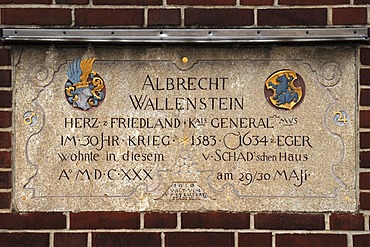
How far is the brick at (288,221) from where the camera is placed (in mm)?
3115

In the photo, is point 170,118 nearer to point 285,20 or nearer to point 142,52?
point 142,52

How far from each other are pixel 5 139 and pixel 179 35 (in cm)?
90

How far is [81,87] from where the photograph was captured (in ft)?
10.3

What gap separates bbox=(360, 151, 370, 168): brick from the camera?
10.2 feet

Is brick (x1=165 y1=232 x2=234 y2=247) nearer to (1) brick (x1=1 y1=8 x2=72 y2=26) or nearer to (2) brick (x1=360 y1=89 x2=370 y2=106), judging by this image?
(2) brick (x1=360 y1=89 x2=370 y2=106)

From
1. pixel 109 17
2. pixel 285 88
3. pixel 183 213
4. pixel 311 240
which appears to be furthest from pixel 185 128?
pixel 311 240

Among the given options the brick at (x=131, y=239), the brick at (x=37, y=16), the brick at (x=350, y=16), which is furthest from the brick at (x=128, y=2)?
the brick at (x=131, y=239)

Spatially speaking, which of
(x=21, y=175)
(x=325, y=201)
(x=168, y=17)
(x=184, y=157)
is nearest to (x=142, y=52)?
(x=168, y=17)

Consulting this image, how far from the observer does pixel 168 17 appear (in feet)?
10.3

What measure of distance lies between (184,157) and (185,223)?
29 cm

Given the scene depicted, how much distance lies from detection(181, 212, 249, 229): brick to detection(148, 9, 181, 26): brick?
2.81 feet

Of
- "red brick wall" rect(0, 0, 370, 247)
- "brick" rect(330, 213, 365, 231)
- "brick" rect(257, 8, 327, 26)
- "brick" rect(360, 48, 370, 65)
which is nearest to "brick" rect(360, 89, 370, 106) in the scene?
"red brick wall" rect(0, 0, 370, 247)

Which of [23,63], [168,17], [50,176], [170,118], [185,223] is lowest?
[185,223]

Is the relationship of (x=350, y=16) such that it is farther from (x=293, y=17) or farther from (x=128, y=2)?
(x=128, y=2)
